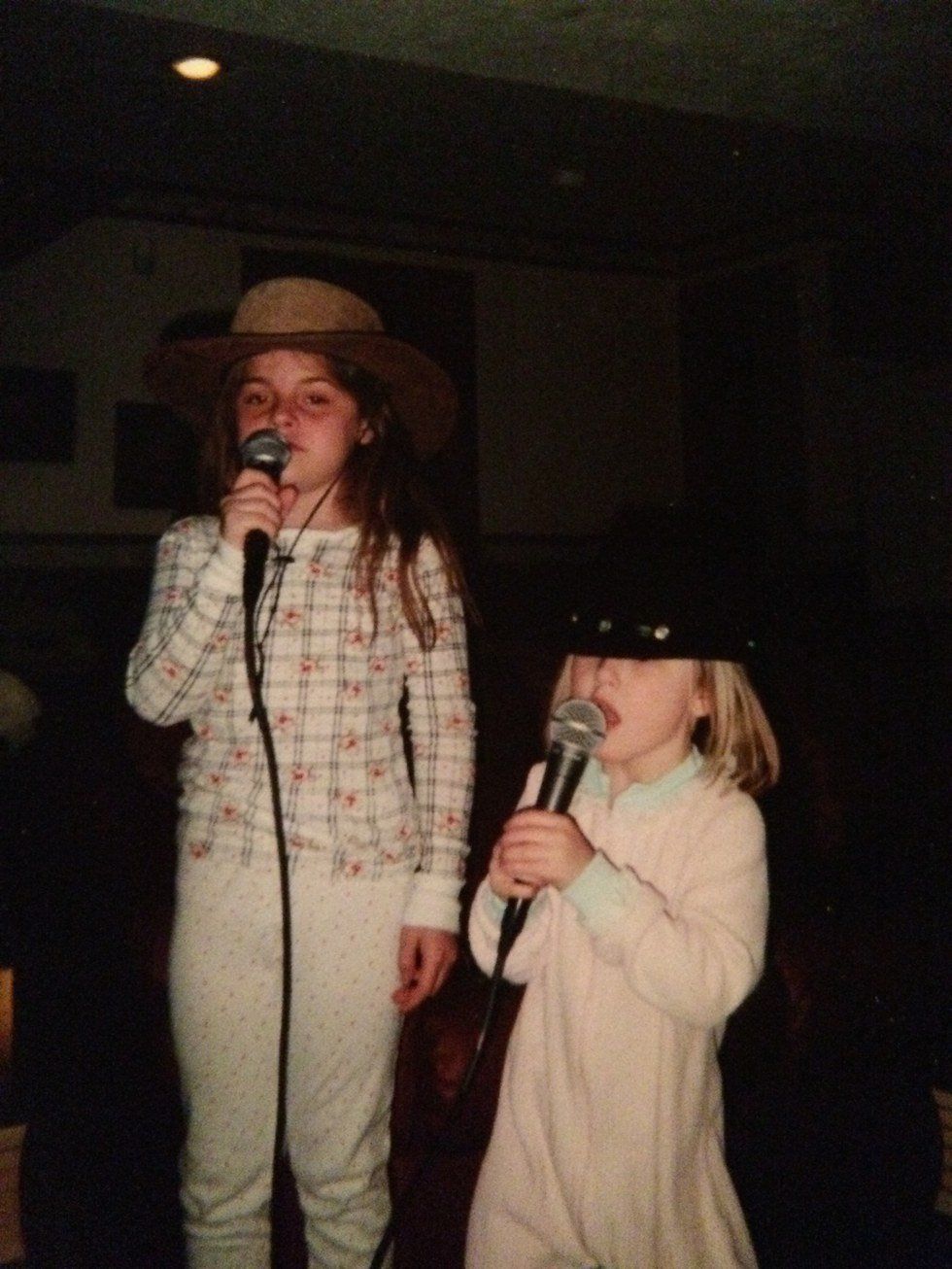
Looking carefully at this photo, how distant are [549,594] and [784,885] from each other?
2934 mm

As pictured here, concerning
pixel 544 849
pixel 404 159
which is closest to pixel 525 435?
pixel 404 159

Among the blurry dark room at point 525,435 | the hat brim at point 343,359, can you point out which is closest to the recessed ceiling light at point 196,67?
the blurry dark room at point 525,435

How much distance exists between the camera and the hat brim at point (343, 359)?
1.18 m

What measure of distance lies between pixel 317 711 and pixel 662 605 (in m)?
0.34

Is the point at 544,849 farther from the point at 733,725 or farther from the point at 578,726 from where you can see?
the point at 733,725

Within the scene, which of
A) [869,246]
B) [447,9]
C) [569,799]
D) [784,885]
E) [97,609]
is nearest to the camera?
[569,799]

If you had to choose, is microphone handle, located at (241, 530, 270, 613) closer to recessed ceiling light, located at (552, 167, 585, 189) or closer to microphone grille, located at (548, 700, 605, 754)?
microphone grille, located at (548, 700, 605, 754)

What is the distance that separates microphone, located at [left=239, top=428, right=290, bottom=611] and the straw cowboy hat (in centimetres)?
16

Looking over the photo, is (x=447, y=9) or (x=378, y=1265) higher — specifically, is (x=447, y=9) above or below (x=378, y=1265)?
above

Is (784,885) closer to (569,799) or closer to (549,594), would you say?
(569,799)

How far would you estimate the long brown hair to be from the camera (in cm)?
115

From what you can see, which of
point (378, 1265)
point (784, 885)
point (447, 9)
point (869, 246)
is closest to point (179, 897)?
point (378, 1265)

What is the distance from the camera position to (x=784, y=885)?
1.60 metres

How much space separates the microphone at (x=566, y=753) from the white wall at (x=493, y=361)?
331cm
